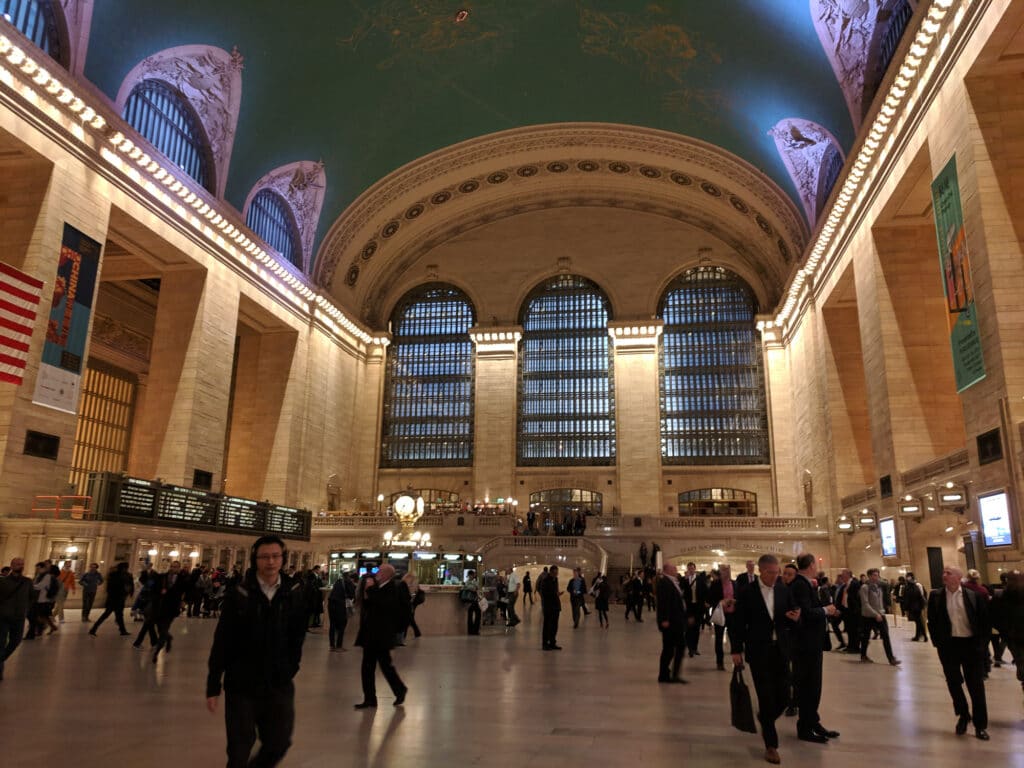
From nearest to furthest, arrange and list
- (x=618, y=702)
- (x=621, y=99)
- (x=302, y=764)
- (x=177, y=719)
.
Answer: (x=302, y=764) → (x=177, y=719) → (x=618, y=702) → (x=621, y=99)

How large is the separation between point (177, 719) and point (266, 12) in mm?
20569

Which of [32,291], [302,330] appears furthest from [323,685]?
[302,330]

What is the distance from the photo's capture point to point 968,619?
5.63m

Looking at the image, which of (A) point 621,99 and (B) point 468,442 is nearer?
(A) point 621,99

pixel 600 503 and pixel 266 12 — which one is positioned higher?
pixel 266 12

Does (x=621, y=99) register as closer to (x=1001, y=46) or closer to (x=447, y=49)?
(x=447, y=49)

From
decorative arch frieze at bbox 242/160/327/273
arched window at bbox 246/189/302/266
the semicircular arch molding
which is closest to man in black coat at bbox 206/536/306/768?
decorative arch frieze at bbox 242/160/327/273

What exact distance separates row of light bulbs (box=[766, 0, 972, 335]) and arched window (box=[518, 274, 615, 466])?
36.0 feet

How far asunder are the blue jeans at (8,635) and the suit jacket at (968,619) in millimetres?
7657

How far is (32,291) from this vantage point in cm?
1545

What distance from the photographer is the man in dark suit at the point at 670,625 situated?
301 inches

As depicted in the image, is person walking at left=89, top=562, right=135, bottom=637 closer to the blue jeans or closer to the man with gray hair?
the blue jeans

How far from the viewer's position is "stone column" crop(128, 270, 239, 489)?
22516 millimetres

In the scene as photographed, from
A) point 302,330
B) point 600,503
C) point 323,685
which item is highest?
point 302,330
